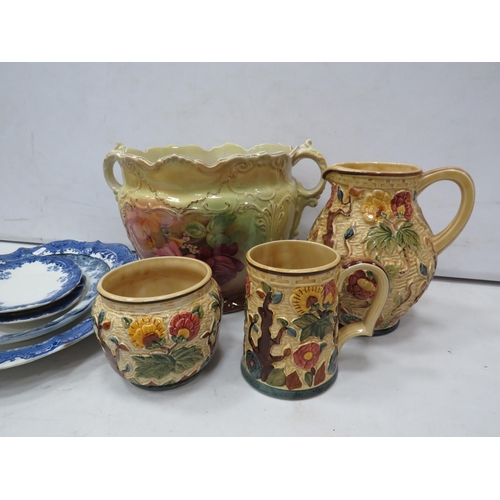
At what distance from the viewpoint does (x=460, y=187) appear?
715mm

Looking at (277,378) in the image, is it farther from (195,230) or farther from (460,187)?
→ (460,187)

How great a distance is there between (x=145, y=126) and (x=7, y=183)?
1.95 feet

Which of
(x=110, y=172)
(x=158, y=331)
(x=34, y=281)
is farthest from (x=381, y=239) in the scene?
(x=34, y=281)

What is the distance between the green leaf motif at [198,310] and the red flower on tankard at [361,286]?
10.7 inches

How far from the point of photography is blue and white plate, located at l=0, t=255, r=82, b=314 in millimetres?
698

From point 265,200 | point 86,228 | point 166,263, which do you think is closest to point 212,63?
point 265,200

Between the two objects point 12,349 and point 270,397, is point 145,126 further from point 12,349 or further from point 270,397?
point 270,397

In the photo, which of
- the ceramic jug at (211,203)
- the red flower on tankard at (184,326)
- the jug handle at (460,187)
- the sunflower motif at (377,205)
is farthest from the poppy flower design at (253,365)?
the jug handle at (460,187)

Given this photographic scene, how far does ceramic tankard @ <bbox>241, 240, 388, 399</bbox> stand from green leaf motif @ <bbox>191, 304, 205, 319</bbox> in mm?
77

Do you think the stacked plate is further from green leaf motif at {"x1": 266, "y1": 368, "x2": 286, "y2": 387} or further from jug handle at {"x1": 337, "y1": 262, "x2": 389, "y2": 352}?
jug handle at {"x1": 337, "y1": 262, "x2": 389, "y2": 352}

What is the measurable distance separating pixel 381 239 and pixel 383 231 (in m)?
0.01

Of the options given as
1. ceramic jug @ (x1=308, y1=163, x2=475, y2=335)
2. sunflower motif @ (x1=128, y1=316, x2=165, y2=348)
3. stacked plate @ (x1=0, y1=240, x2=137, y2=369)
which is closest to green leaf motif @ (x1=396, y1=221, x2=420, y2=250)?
ceramic jug @ (x1=308, y1=163, x2=475, y2=335)

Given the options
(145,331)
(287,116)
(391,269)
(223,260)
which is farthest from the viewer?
(287,116)

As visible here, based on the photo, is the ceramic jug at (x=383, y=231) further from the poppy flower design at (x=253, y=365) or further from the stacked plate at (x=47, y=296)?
the stacked plate at (x=47, y=296)
